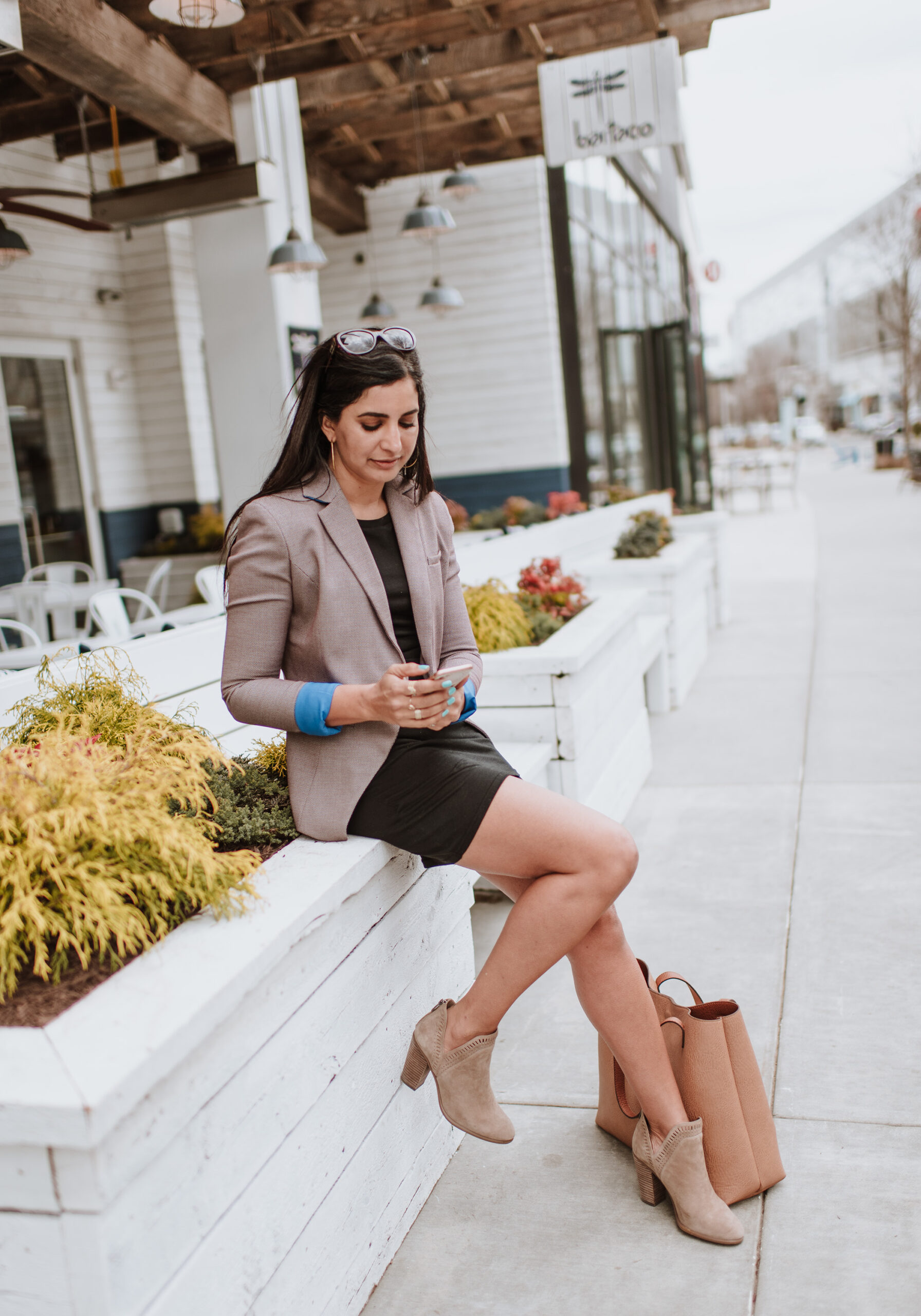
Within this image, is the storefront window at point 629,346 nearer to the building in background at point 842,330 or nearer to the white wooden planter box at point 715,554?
the white wooden planter box at point 715,554

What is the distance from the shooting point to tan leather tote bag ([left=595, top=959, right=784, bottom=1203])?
2.21m

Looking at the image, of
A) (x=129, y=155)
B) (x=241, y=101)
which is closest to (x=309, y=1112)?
(x=241, y=101)

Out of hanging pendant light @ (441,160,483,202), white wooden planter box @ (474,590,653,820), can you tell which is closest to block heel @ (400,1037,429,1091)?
white wooden planter box @ (474,590,653,820)

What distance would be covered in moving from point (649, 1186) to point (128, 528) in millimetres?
9207

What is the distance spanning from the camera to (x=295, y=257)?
21.7 feet

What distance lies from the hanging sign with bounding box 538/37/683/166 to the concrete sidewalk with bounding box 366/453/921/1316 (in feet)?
11.3

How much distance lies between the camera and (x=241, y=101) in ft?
23.5

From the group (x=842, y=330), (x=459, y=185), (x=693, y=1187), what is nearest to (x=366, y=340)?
(x=693, y=1187)

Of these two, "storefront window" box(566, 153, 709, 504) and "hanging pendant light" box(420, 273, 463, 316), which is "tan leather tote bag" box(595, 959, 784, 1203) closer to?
"hanging pendant light" box(420, 273, 463, 316)

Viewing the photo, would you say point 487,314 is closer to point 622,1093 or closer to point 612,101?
point 612,101

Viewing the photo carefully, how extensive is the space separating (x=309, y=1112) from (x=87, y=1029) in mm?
530

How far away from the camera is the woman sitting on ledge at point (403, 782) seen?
210 cm

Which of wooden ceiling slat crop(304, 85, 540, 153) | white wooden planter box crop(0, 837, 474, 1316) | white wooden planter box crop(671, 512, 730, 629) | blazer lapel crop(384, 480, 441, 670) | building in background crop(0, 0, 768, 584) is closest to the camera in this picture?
white wooden planter box crop(0, 837, 474, 1316)

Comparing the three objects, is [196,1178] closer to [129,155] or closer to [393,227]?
[129,155]
